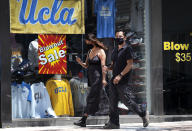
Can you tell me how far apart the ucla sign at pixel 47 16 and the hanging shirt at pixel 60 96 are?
1.31 m

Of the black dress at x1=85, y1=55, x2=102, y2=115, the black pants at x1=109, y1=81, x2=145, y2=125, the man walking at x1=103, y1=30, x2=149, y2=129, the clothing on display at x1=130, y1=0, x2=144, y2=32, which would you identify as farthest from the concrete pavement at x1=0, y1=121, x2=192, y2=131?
the clothing on display at x1=130, y1=0, x2=144, y2=32

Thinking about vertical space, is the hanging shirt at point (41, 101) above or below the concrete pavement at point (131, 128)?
above

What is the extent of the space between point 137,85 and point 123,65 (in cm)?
201

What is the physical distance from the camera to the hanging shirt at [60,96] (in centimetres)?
1077

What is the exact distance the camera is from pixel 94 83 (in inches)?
396

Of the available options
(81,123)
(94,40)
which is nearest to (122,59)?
(94,40)

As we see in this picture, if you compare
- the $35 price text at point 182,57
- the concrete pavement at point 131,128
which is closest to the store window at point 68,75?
the concrete pavement at point 131,128

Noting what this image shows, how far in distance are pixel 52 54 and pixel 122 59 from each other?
2155 millimetres

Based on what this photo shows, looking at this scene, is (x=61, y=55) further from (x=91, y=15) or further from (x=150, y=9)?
(x=150, y=9)

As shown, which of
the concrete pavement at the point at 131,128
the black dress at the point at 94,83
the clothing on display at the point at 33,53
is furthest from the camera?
the clothing on display at the point at 33,53

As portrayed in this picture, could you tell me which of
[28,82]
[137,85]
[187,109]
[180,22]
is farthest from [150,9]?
[28,82]

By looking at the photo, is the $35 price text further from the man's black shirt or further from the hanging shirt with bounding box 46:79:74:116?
the hanging shirt with bounding box 46:79:74:116

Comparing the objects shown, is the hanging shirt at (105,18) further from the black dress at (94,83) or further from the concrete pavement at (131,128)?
the concrete pavement at (131,128)

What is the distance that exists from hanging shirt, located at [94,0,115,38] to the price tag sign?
1.01 metres
